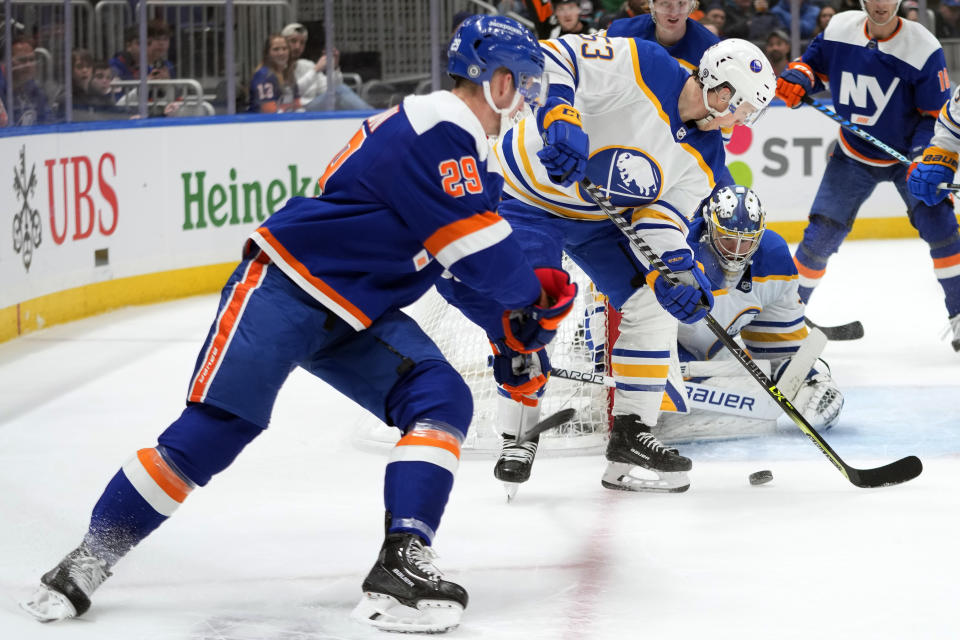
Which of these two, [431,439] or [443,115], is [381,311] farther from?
[443,115]

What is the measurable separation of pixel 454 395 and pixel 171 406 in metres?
2.15

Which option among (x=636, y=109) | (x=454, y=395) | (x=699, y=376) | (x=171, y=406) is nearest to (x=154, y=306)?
(x=171, y=406)

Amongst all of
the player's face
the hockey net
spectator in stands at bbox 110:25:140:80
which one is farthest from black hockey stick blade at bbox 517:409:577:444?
spectator in stands at bbox 110:25:140:80

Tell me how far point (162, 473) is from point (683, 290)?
1252 mm

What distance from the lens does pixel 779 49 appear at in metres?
7.95

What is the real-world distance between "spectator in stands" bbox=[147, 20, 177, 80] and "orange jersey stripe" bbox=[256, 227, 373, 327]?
4.27m

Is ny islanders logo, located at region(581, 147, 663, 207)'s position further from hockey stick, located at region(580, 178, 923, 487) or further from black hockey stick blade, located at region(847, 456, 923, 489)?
black hockey stick blade, located at region(847, 456, 923, 489)

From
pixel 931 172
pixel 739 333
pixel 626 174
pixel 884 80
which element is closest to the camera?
pixel 626 174

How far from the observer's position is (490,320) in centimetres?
255

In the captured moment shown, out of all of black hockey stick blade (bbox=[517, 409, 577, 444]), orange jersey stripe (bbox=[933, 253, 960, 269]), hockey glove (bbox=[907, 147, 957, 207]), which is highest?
hockey glove (bbox=[907, 147, 957, 207])

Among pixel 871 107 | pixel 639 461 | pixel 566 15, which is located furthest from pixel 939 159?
pixel 566 15

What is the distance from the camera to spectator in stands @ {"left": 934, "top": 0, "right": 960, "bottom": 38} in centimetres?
780

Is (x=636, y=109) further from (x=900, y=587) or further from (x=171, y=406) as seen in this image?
(x=171, y=406)

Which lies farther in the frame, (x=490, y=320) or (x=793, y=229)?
(x=793, y=229)
